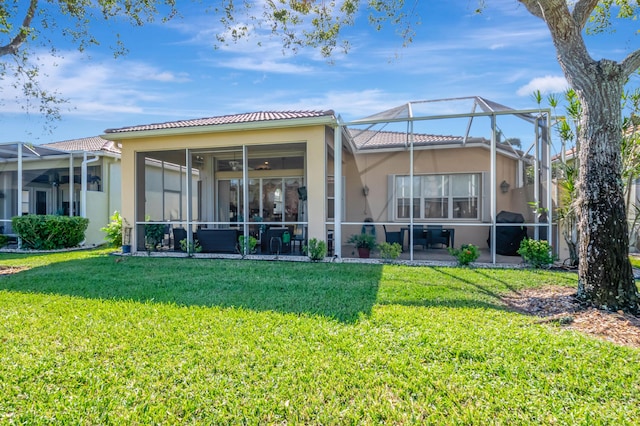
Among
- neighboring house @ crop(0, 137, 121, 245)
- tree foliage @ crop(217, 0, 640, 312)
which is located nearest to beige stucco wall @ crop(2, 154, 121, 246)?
neighboring house @ crop(0, 137, 121, 245)

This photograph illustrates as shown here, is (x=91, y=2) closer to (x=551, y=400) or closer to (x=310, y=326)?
(x=310, y=326)

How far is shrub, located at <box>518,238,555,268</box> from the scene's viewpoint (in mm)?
8312

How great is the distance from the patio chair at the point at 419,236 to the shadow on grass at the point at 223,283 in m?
2.65

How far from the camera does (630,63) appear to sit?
520cm

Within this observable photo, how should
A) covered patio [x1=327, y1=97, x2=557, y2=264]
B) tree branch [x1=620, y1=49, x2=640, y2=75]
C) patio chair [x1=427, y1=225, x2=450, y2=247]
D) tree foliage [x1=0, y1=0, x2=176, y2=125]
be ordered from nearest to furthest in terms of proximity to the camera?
1. tree branch [x1=620, y1=49, x2=640, y2=75]
2. covered patio [x1=327, y1=97, x2=557, y2=264]
3. tree foliage [x1=0, y1=0, x2=176, y2=125]
4. patio chair [x1=427, y1=225, x2=450, y2=247]

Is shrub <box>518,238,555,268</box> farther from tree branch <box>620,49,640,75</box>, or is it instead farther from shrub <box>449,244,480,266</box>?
tree branch <box>620,49,640,75</box>

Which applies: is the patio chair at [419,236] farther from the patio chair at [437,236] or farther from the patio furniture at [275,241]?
the patio furniture at [275,241]

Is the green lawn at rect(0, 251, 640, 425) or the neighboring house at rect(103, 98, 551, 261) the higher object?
the neighboring house at rect(103, 98, 551, 261)

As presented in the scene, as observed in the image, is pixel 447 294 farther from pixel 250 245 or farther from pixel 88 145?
pixel 88 145

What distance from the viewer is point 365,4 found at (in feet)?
29.1

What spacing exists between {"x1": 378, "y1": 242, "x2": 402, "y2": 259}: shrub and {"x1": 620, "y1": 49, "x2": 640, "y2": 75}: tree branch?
579cm

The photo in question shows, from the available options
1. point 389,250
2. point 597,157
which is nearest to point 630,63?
point 597,157

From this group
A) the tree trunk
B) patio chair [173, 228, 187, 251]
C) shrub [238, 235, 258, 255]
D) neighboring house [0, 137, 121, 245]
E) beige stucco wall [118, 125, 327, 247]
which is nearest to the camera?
the tree trunk

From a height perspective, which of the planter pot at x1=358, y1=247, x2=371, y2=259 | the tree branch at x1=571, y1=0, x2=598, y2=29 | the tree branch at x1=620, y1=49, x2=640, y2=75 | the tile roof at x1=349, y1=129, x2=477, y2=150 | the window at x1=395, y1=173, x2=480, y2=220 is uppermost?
the tree branch at x1=571, y1=0, x2=598, y2=29
